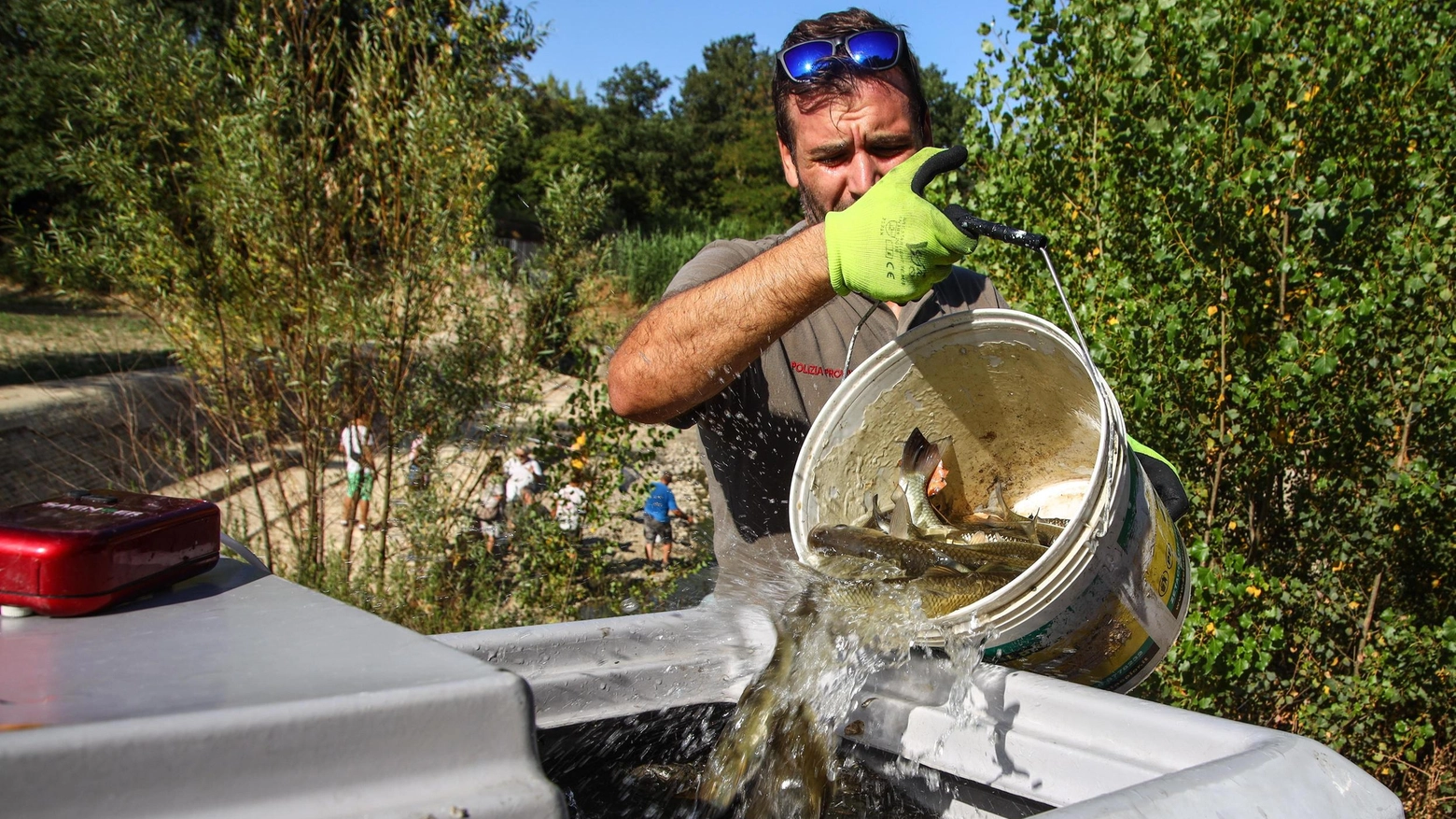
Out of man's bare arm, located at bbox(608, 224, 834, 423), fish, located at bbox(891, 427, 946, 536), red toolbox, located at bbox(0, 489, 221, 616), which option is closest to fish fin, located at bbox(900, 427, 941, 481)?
fish, located at bbox(891, 427, 946, 536)

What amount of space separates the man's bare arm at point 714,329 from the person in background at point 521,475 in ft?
18.8

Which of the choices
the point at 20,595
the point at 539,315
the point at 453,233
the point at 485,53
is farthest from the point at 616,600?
the point at 20,595

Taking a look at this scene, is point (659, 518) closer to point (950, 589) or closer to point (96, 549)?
point (950, 589)

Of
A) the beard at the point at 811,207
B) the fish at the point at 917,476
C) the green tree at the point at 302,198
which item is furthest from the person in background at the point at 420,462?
the fish at the point at 917,476

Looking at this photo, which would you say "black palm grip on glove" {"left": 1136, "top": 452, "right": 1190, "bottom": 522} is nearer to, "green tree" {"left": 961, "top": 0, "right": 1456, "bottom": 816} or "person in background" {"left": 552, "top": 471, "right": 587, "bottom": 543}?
"green tree" {"left": 961, "top": 0, "right": 1456, "bottom": 816}

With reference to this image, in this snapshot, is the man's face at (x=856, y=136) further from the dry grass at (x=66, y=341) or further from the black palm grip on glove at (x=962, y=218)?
the dry grass at (x=66, y=341)

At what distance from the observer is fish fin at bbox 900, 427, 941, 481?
2.31 metres

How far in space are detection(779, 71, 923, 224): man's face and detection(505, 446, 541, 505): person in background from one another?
5595 millimetres

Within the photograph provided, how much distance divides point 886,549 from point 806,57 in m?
1.40

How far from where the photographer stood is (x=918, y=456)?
2.31 metres

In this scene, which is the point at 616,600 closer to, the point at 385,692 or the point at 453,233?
the point at 453,233

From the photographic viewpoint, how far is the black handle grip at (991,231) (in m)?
1.76

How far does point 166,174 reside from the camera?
20.8ft

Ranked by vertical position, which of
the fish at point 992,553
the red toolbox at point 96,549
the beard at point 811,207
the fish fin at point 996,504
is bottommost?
the fish fin at point 996,504
